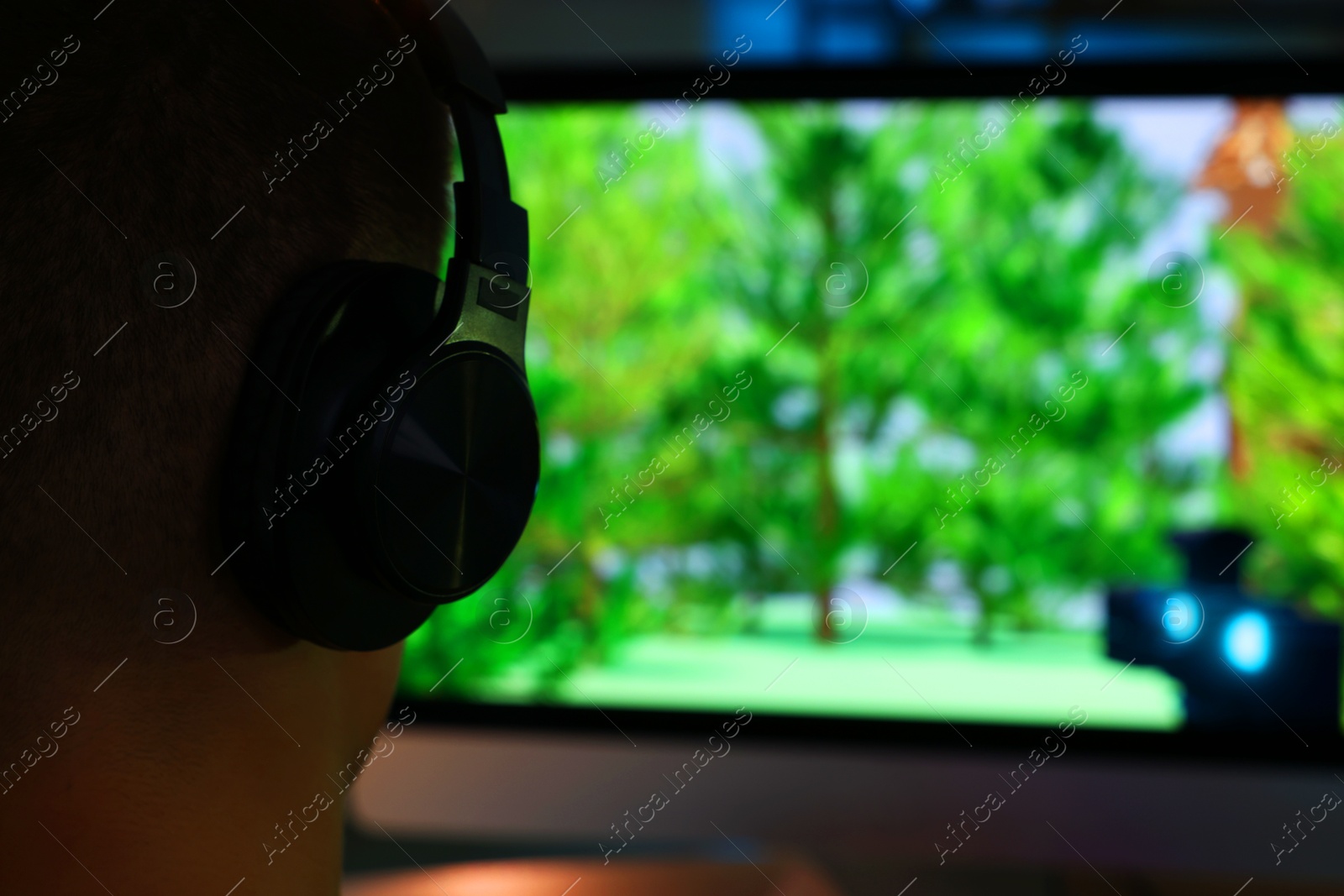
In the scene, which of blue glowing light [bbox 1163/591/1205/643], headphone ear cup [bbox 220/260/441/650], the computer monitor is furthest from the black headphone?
blue glowing light [bbox 1163/591/1205/643]

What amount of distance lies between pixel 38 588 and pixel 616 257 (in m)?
0.90

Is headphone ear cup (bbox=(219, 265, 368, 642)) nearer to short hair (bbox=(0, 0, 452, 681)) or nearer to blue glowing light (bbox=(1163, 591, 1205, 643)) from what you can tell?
short hair (bbox=(0, 0, 452, 681))

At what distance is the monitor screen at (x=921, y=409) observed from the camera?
40.6 inches

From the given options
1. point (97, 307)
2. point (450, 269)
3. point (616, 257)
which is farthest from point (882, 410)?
point (97, 307)

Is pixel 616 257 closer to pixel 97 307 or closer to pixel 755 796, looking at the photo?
pixel 755 796

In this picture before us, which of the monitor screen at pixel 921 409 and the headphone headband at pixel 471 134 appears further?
the monitor screen at pixel 921 409

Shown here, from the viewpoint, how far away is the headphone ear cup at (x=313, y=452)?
38 cm

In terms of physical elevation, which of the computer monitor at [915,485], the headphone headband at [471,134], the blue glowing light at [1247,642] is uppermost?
the headphone headband at [471,134]

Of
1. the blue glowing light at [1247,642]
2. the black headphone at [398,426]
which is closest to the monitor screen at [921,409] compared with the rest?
the blue glowing light at [1247,642]

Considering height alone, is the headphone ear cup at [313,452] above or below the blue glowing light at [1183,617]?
above

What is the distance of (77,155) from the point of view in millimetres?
372

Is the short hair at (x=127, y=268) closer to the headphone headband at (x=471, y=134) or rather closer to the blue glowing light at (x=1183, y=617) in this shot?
the headphone headband at (x=471, y=134)

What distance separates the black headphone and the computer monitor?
0.64 m

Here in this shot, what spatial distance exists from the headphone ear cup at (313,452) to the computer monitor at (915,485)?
67 centimetres
